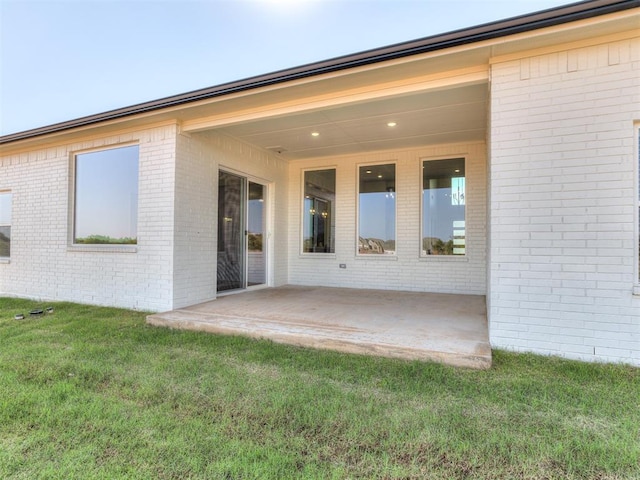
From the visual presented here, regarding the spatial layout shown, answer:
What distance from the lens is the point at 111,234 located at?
18.3 feet

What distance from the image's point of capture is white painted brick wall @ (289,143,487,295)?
628 centimetres

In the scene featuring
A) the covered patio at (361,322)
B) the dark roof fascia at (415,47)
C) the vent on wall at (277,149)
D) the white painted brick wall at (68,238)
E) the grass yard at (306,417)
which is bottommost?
the grass yard at (306,417)

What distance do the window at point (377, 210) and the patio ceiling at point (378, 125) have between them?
0.57 meters

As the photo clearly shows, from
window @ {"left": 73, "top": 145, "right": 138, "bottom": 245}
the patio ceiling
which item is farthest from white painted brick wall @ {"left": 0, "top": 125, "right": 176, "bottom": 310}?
the patio ceiling

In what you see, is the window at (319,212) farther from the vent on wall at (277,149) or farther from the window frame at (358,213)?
the vent on wall at (277,149)

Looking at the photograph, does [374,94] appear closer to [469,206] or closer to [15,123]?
[469,206]

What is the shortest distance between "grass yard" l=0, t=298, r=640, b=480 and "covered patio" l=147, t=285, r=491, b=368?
154 mm

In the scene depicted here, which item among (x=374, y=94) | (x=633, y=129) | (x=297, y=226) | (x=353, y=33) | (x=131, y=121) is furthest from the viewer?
(x=353, y=33)

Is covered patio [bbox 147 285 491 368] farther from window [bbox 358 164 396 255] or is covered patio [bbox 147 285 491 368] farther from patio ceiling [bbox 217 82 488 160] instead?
→ patio ceiling [bbox 217 82 488 160]

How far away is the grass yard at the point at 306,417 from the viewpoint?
5.33 ft

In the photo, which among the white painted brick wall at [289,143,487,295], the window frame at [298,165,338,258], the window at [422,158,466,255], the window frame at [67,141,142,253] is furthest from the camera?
the window frame at [298,165,338,258]

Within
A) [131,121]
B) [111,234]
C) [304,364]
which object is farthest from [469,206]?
[111,234]

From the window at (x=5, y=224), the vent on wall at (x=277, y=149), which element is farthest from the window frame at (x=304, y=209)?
the window at (x=5, y=224)

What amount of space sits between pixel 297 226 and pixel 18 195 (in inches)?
219
